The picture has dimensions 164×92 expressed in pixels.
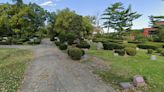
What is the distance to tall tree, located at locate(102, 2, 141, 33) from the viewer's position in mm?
46906

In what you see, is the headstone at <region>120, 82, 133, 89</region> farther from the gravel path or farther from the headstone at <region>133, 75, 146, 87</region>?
the gravel path

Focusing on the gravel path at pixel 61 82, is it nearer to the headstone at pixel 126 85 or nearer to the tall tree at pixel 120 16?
the headstone at pixel 126 85

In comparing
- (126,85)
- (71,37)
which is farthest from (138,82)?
(71,37)

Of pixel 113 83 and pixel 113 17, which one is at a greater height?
pixel 113 17

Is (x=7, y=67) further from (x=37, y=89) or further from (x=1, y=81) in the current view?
(x=37, y=89)

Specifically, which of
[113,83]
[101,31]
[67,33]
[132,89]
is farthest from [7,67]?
[101,31]

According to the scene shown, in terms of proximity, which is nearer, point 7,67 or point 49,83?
point 49,83

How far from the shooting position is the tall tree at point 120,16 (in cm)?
4691

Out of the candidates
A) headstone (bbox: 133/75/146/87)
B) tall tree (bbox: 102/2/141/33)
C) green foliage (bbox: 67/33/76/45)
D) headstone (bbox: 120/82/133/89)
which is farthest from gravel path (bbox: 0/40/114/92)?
tall tree (bbox: 102/2/141/33)

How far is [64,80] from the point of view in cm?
913

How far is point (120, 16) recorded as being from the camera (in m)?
47.1

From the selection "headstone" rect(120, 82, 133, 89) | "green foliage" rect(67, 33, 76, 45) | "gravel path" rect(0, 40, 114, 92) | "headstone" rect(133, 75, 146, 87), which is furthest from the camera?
"green foliage" rect(67, 33, 76, 45)

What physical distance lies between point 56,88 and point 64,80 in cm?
127

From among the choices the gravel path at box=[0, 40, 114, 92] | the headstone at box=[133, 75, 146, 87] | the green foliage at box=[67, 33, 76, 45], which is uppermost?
the green foliage at box=[67, 33, 76, 45]
